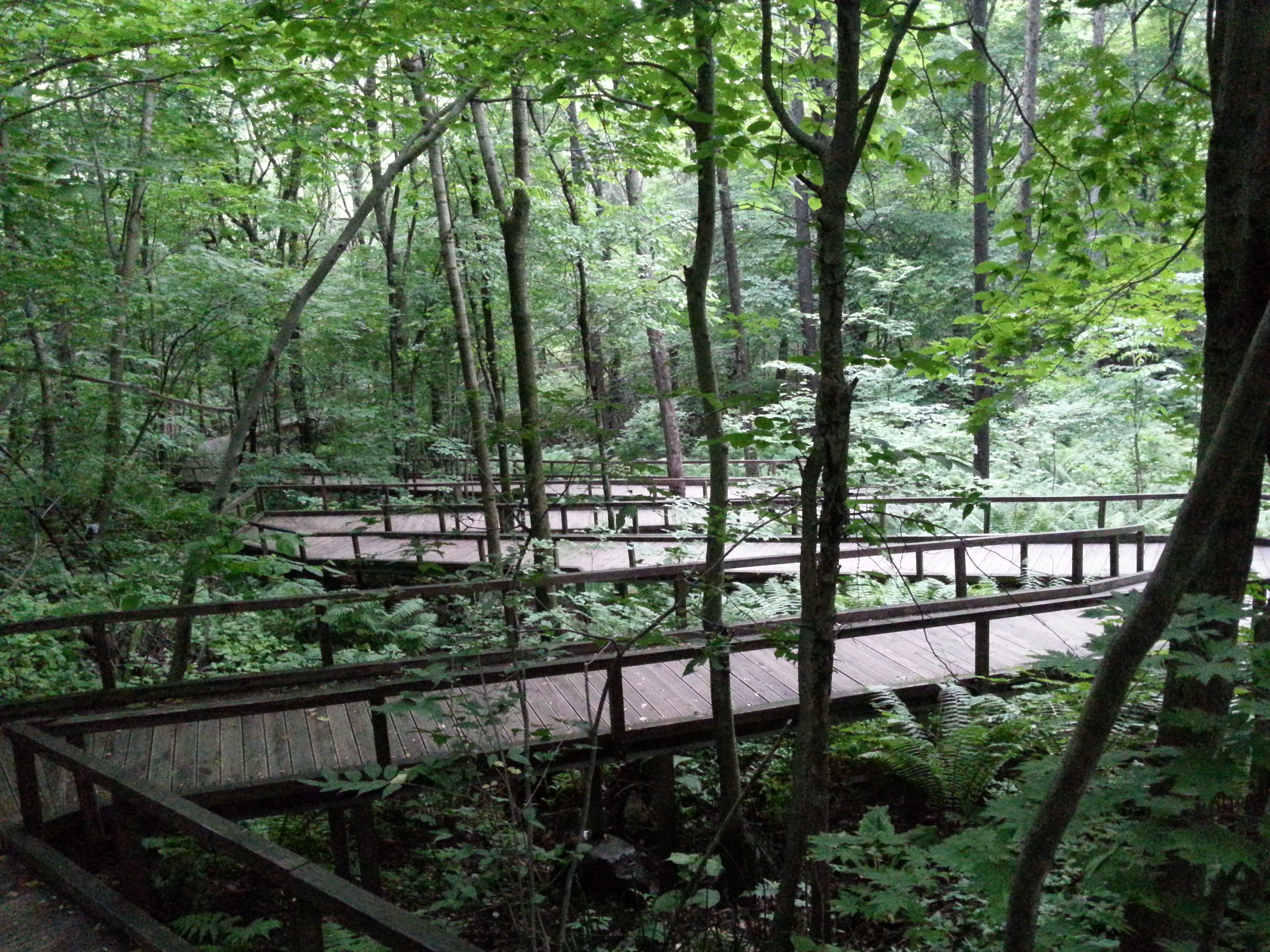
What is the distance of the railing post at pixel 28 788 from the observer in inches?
172

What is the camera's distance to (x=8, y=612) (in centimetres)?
844

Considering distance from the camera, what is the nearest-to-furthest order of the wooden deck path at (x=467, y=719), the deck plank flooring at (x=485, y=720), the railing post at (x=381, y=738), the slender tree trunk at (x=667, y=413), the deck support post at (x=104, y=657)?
Result: the railing post at (x=381, y=738), the wooden deck path at (x=467, y=719), the deck plank flooring at (x=485, y=720), the deck support post at (x=104, y=657), the slender tree trunk at (x=667, y=413)

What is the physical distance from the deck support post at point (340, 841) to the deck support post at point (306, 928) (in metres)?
3.08

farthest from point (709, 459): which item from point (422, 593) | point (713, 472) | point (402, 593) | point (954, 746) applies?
point (954, 746)

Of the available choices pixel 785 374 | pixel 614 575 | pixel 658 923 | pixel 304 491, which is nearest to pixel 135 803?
pixel 658 923

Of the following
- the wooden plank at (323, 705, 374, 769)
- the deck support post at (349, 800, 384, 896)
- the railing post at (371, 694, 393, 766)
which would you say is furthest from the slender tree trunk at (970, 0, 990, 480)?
the deck support post at (349, 800, 384, 896)

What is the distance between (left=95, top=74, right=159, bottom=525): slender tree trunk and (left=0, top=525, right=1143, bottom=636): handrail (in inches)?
139

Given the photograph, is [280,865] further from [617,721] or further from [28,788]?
[617,721]

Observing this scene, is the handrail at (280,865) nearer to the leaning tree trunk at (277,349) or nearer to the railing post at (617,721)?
the leaning tree trunk at (277,349)

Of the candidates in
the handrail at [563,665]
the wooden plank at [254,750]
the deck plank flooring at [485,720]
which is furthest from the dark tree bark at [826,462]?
the wooden plank at [254,750]

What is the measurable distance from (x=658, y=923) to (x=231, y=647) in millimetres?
7116

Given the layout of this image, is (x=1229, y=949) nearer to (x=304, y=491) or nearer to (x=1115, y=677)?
(x=1115, y=677)

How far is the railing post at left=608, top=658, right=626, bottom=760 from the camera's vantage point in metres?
5.71

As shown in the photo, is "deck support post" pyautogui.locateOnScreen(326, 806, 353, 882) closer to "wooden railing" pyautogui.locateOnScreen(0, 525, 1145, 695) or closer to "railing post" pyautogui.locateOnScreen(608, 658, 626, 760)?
"wooden railing" pyautogui.locateOnScreen(0, 525, 1145, 695)
